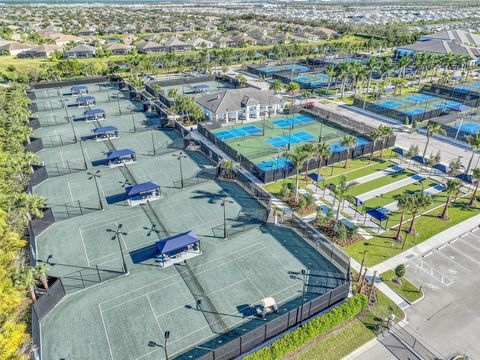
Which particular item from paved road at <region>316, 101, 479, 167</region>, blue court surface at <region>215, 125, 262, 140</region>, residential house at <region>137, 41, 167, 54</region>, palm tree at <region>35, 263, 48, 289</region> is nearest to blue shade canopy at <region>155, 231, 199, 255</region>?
palm tree at <region>35, 263, 48, 289</region>

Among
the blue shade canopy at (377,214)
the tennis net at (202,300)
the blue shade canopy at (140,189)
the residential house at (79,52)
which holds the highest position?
the residential house at (79,52)

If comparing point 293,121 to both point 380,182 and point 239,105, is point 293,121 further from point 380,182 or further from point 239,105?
point 380,182

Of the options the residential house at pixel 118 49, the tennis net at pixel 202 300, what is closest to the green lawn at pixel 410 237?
the tennis net at pixel 202 300

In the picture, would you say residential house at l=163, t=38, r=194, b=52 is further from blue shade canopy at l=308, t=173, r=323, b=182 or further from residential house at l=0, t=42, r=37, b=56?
blue shade canopy at l=308, t=173, r=323, b=182

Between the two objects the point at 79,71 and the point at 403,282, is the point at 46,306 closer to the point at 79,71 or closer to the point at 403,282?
the point at 403,282

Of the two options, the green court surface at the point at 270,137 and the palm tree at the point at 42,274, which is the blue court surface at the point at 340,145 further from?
the palm tree at the point at 42,274

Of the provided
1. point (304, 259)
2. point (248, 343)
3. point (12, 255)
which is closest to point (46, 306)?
point (12, 255)

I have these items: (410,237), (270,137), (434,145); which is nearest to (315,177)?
(410,237)
